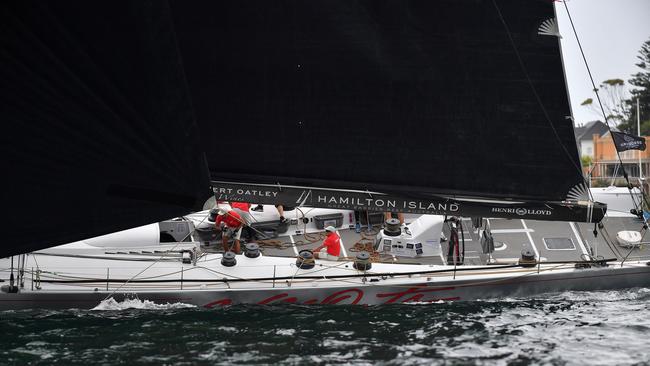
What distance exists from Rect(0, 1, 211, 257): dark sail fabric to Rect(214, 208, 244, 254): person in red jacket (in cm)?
397

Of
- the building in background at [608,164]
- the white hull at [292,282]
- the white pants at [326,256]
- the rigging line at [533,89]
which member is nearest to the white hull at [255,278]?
the white hull at [292,282]

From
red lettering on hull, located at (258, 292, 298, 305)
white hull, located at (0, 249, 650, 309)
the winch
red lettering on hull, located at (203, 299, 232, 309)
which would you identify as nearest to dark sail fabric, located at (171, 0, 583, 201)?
white hull, located at (0, 249, 650, 309)

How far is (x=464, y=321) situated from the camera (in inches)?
540

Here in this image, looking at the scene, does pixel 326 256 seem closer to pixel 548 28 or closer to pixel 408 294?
pixel 408 294

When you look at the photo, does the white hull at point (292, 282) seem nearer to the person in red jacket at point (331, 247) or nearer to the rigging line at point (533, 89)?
the person in red jacket at point (331, 247)

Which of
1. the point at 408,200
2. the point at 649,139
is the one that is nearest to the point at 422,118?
the point at 408,200

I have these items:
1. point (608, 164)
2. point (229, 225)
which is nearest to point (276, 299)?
point (229, 225)

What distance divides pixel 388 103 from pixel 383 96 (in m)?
0.16

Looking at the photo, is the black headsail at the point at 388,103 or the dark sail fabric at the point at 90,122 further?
the black headsail at the point at 388,103

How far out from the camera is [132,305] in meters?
14.3

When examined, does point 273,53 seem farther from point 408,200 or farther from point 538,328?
point 538,328

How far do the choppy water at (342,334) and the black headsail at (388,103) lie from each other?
1.91 meters

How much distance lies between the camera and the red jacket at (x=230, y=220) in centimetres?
1667

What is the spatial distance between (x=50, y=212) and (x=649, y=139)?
37.5m
